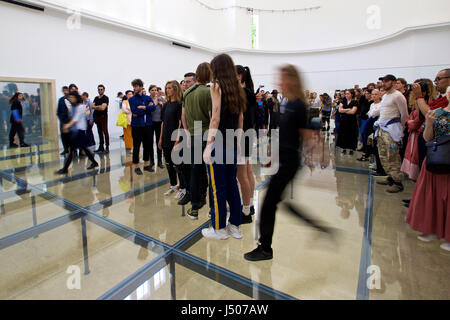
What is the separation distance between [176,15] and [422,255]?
12.6m

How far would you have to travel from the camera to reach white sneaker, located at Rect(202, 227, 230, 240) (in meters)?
2.38

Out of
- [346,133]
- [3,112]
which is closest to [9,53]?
[3,112]

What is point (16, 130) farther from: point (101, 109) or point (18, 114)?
point (101, 109)

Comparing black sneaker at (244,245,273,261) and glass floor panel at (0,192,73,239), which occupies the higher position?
glass floor panel at (0,192,73,239)

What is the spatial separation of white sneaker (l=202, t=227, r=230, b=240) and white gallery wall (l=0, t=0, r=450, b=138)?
15.5ft

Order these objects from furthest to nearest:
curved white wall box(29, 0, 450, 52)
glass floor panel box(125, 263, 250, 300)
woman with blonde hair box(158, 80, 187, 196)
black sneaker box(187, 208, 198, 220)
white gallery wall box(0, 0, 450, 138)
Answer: curved white wall box(29, 0, 450, 52), white gallery wall box(0, 0, 450, 138), woman with blonde hair box(158, 80, 187, 196), black sneaker box(187, 208, 198, 220), glass floor panel box(125, 263, 250, 300)

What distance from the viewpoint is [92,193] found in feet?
11.8

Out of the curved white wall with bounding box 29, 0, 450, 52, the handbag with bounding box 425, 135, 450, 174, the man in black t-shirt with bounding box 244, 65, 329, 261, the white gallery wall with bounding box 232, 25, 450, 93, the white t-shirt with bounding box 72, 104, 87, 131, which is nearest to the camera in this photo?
the man in black t-shirt with bounding box 244, 65, 329, 261

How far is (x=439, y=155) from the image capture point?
6.82ft

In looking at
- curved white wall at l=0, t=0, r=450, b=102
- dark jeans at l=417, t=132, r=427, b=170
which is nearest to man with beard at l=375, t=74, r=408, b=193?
dark jeans at l=417, t=132, r=427, b=170

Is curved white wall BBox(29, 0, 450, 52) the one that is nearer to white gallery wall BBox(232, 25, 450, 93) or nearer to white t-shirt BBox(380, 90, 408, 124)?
white gallery wall BBox(232, 25, 450, 93)

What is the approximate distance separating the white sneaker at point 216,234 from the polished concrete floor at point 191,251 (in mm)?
52
